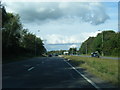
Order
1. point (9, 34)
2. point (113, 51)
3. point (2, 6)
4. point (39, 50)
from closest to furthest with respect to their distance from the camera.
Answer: point (2, 6)
point (9, 34)
point (113, 51)
point (39, 50)

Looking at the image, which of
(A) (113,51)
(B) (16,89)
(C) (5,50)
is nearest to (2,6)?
(C) (5,50)

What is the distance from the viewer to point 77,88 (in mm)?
12438

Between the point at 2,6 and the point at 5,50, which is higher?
the point at 2,6

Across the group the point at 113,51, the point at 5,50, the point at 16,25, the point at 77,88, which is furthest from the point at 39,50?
the point at 77,88

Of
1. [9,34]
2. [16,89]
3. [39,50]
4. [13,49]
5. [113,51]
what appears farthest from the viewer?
[39,50]

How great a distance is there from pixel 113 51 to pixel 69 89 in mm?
92563

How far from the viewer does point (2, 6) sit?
52125mm

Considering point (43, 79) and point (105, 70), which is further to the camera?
point (105, 70)

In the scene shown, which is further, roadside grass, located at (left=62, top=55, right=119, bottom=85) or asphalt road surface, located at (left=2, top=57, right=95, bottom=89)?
roadside grass, located at (left=62, top=55, right=119, bottom=85)

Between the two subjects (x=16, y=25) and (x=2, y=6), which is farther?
(x=16, y=25)

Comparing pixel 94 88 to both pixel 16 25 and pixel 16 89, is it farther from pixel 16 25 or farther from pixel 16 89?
pixel 16 25

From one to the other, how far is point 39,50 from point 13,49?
74785 mm

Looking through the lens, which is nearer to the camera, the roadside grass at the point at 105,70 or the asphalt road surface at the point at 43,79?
the asphalt road surface at the point at 43,79

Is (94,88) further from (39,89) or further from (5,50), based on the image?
(5,50)
